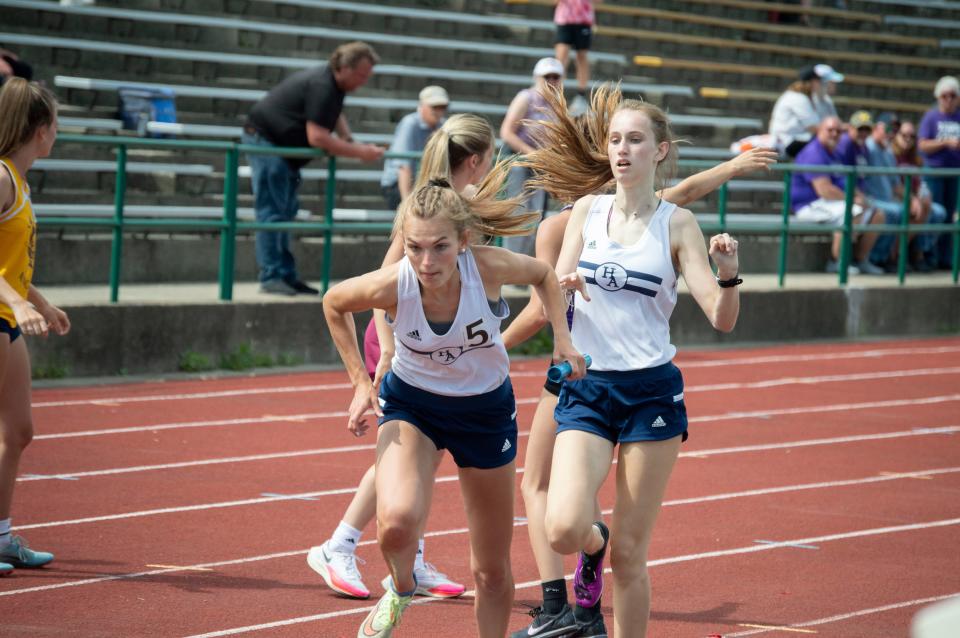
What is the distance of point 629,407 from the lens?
5176 mm

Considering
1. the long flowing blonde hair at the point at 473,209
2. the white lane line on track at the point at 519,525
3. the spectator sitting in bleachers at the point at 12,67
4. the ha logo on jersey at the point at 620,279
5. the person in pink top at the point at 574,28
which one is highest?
the person in pink top at the point at 574,28

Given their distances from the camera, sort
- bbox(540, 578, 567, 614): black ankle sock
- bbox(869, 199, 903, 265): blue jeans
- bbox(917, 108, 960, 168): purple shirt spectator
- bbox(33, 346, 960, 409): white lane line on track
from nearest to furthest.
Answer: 1. bbox(540, 578, 567, 614): black ankle sock
2. bbox(33, 346, 960, 409): white lane line on track
3. bbox(869, 199, 903, 265): blue jeans
4. bbox(917, 108, 960, 168): purple shirt spectator

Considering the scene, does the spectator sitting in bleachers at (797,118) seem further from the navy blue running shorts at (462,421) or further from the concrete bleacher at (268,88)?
the navy blue running shorts at (462,421)

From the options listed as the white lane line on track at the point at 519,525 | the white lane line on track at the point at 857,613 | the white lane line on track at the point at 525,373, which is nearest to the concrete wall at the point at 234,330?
the white lane line on track at the point at 525,373

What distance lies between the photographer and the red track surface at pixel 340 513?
593 centimetres

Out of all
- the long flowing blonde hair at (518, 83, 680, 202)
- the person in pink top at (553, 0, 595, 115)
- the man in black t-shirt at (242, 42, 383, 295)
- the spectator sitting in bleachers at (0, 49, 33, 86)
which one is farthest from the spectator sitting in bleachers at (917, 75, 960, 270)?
the long flowing blonde hair at (518, 83, 680, 202)

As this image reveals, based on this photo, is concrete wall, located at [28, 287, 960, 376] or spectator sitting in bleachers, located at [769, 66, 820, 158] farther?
spectator sitting in bleachers, located at [769, 66, 820, 158]

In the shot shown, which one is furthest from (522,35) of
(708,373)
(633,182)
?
(633,182)

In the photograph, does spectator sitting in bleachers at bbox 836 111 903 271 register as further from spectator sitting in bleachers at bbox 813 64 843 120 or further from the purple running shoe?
the purple running shoe

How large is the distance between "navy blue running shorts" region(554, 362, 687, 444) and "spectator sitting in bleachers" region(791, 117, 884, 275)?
11964 mm

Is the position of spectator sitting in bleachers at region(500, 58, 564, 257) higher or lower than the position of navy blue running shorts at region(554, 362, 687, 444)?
higher

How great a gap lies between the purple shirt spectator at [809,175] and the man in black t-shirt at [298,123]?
6347 mm

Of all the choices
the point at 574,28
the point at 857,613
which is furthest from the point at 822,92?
the point at 857,613

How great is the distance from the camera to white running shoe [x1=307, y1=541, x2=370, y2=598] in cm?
614
